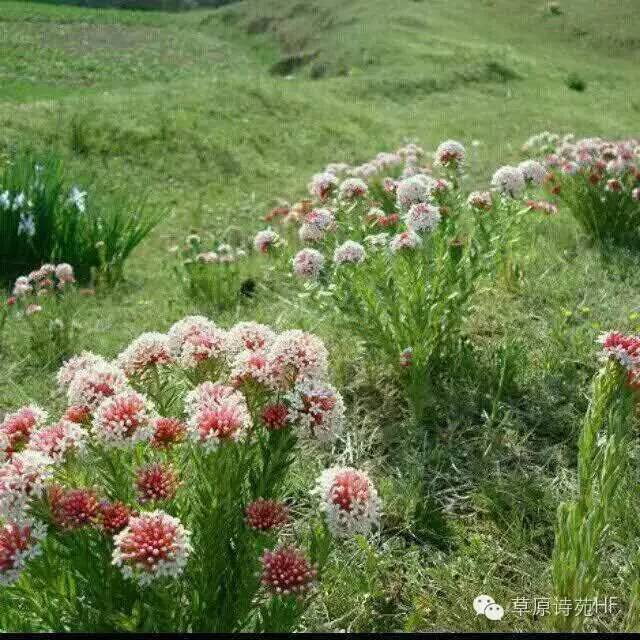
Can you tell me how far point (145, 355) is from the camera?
86.6 inches

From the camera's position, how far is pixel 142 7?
48.6 metres

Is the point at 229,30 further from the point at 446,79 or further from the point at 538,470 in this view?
the point at 538,470

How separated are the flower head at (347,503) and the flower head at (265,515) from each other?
16 cm

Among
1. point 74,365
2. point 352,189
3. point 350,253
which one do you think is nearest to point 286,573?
point 74,365

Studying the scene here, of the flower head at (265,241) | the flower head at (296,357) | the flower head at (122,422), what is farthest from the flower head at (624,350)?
the flower head at (265,241)

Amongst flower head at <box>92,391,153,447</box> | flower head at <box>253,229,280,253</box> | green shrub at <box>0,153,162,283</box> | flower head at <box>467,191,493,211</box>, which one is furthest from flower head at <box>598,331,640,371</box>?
green shrub at <box>0,153,162,283</box>

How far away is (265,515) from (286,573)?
0.18 m

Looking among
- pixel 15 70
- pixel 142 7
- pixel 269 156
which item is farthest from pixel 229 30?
pixel 269 156

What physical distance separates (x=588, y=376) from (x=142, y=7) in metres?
50.9

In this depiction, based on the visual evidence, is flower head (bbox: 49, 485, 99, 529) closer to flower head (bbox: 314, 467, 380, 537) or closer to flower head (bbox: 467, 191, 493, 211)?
flower head (bbox: 314, 467, 380, 537)

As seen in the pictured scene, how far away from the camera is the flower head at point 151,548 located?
5.22ft

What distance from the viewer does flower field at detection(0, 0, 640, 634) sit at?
183cm

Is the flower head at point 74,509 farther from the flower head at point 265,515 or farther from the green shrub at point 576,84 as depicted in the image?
the green shrub at point 576,84

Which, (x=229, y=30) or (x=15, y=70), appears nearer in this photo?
(x=15, y=70)
